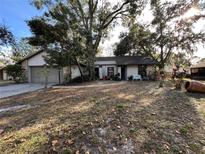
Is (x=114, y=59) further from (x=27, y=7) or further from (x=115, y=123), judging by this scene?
(x=115, y=123)

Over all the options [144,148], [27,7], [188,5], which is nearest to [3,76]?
[27,7]

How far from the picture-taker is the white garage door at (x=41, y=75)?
26742 mm

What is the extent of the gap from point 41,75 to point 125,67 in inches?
481

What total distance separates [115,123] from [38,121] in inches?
89.9

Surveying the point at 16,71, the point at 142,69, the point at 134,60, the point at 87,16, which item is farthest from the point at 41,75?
the point at 142,69

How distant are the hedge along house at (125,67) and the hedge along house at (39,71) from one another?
223 inches

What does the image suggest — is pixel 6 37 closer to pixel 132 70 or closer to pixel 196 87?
pixel 196 87

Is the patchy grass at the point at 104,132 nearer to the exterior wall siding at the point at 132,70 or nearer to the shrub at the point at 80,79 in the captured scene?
the shrub at the point at 80,79

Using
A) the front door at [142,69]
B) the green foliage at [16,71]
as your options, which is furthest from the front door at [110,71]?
the green foliage at [16,71]

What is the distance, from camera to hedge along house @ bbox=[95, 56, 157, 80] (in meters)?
32.2

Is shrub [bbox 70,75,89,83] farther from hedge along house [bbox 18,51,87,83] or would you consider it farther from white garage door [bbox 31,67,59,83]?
white garage door [bbox 31,67,59,83]

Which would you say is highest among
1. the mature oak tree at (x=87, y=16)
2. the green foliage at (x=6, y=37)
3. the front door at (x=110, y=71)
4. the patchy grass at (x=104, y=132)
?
the mature oak tree at (x=87, y=16)

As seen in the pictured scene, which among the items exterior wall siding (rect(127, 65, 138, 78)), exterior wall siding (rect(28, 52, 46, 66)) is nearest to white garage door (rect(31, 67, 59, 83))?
exterior wall siding (rect(28, 52, 46, 66))

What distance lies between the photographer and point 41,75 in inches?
1070
